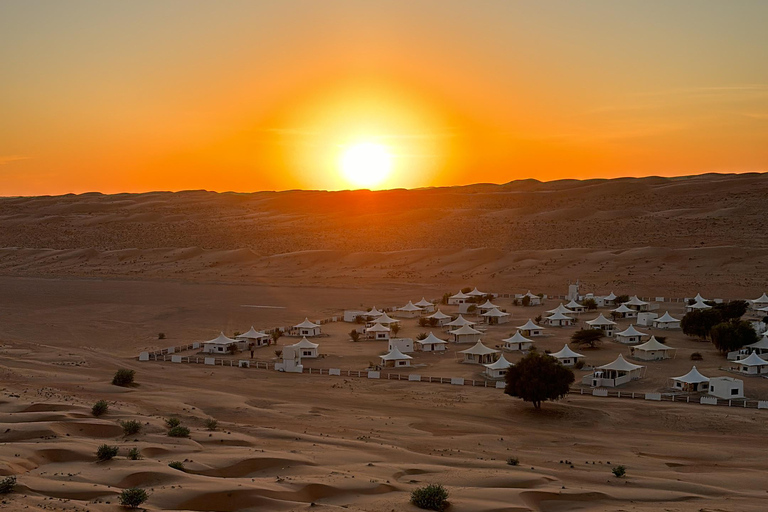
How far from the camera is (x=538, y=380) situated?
31.7 meters

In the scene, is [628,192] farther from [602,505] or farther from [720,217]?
[602,505]

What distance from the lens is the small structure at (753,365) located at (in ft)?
125

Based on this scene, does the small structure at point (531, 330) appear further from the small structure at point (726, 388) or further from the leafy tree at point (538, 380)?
the leafy tree at point (538, 380)

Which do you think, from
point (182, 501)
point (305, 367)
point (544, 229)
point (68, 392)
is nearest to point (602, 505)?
point (182, 501)

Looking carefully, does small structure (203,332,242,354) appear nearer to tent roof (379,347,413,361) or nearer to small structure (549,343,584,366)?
tent roof (379,347,413,361)

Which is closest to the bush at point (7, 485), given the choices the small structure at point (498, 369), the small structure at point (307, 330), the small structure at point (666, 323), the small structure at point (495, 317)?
the small structure at point (498, 369)

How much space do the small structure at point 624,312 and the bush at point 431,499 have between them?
4601 cm

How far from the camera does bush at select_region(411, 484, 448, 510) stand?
15.7 metres

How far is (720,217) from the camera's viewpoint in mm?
110812

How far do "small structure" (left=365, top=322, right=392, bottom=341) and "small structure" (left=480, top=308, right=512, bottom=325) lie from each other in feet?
31.5

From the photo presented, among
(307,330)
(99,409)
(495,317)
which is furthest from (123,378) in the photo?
(495,317)

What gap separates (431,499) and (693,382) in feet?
76.0

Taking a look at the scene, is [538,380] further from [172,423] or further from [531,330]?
[531,330]

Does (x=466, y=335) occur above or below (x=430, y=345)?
above
